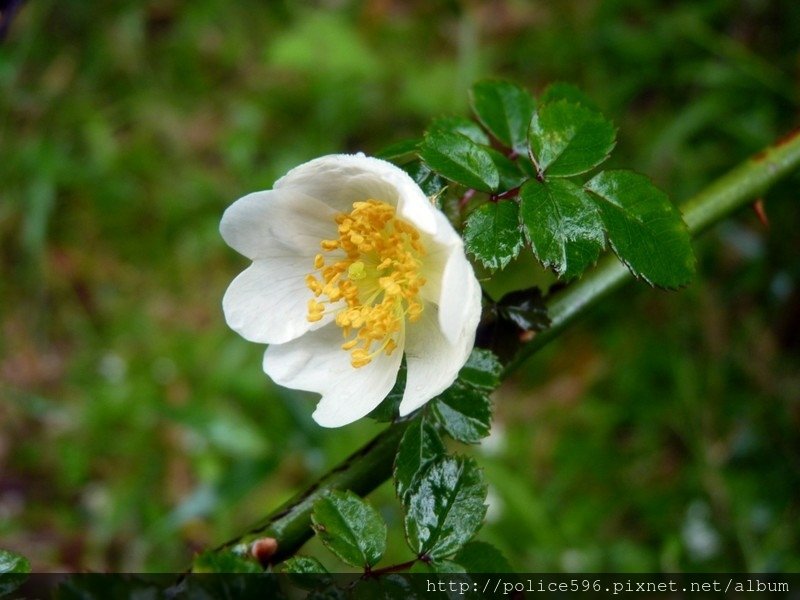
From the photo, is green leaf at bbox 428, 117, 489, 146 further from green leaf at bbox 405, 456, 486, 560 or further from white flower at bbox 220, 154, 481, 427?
green leaf at bbox 405, 456, 486, 560

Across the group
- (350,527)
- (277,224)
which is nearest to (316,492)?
(350,527)

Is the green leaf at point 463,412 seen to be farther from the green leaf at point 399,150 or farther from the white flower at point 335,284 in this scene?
the green leaf at point 399,150

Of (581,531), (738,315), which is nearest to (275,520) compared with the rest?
(581,531)

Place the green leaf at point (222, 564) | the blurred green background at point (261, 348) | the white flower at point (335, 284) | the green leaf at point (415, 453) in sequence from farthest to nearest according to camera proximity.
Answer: the blurred green background at point (261, 348) < the white flower at point (335, 284) < the green leaf at point (415, 453) < the green leaf at point (222, 564)

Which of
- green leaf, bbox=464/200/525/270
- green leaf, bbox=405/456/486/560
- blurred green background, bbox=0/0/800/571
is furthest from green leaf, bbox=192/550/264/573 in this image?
blurred green background, bbox=0/0/800/571

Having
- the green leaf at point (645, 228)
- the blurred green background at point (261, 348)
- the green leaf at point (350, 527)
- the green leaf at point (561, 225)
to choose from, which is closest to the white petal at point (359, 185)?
the green leaf at point (561, 225)

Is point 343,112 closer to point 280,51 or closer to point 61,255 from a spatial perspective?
point 280,51
